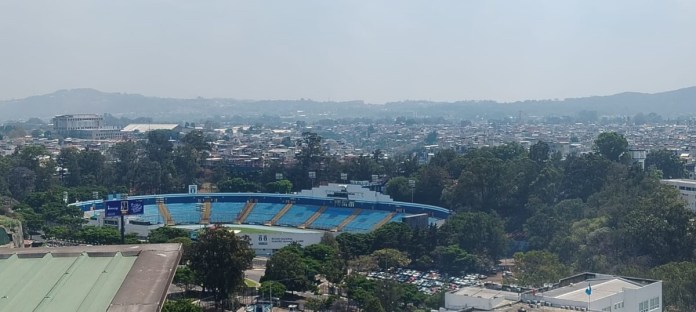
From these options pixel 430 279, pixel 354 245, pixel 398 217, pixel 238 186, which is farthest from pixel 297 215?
pixel 430 279

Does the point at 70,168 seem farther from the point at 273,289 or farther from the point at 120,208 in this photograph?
the point at 273,289

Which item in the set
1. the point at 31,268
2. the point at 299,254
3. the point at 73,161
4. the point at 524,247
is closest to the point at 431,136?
the point at 73,161

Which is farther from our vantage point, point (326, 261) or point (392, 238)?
point (392, 238)

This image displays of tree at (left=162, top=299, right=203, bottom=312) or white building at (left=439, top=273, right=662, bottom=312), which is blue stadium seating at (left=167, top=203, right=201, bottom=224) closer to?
tree at (left=162, top=299, right=203, bottom=312)

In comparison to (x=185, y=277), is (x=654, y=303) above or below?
above

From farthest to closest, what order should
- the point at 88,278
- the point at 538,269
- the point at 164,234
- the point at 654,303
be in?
the point at 164,234 → the point at 538,269 → the point at 654,303 → the point at 88,278

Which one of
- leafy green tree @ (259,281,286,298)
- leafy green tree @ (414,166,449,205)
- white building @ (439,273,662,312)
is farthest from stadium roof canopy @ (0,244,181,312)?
leafy green tree @ (414,166,449,205)

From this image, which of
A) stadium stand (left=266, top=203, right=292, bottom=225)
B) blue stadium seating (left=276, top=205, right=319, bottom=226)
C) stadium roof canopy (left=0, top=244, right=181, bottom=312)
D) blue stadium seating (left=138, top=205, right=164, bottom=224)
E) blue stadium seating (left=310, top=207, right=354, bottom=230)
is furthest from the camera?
stadium stand (left=266, top=203, right=292, bottom=225)

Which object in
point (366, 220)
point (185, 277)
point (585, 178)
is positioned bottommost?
point (366, 220)
